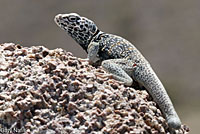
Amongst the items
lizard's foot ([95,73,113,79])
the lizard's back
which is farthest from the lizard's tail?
lizard's foot ([95,73,113,79])

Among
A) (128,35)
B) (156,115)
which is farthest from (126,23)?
(156,115)

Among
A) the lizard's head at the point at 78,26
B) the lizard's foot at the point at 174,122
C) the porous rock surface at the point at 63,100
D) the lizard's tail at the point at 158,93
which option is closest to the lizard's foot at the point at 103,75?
the porous rock surface at the point at 63,100

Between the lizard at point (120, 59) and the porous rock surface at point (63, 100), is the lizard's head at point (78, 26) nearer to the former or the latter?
the lizard at point (120, 59)

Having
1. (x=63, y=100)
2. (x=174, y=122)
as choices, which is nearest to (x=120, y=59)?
A: (x=174, y=122)

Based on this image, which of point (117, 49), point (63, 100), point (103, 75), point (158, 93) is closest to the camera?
point (63, 100)

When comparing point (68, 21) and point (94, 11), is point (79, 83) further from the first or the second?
point (94, 11)

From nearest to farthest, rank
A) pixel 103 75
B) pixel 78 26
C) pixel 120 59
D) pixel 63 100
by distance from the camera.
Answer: pixel 63 100
pixel 103 75
pixel 120 59
pixel 78 26

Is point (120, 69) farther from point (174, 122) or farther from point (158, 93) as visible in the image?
point (174, 122)
